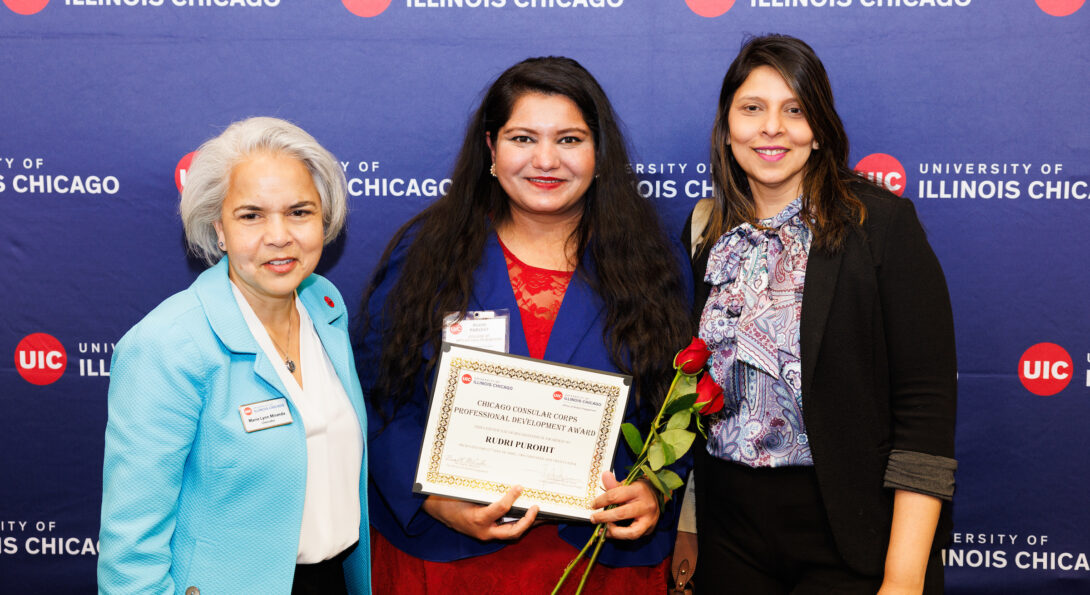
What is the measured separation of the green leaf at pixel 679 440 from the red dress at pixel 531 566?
0.43m

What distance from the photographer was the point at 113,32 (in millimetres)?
2838

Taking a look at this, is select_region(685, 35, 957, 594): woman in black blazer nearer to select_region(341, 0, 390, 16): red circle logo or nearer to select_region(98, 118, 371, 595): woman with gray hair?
select_region(98, 118, 371, 595): woman with gray hair

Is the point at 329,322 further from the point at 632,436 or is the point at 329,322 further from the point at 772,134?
the point at 772,134

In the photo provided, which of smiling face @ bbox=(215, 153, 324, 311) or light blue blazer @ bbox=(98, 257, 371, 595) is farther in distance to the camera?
smiling face @ bbox=(215, 153, 324, 311)

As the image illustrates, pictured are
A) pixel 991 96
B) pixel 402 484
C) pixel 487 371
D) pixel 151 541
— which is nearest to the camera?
pixel 151 541

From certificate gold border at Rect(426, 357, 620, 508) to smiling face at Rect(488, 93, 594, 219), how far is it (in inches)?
19.0

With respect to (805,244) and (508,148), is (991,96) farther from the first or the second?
(508,148)

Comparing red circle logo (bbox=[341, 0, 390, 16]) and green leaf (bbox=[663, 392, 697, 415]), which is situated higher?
red circle logo (bbox=[341, 0, 390, 16])

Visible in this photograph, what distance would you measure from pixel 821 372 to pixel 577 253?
0.73 m

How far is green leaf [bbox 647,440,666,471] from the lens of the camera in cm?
178

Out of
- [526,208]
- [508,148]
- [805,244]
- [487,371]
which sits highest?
[508,148]

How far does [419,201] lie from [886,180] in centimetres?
175

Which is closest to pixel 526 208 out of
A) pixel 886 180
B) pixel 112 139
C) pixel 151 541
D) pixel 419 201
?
pixel 419 201

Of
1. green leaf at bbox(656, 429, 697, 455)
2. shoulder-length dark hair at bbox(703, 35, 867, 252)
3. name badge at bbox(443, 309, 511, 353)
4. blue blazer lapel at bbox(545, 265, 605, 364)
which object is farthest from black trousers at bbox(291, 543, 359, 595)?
shoulder-length dark hair at bbox(703, 35, 867, 252)
